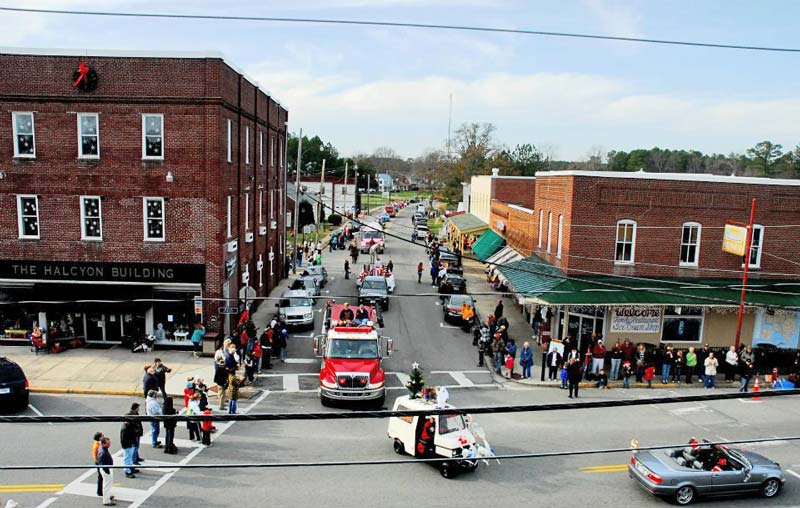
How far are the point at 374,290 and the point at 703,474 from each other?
22.0 m

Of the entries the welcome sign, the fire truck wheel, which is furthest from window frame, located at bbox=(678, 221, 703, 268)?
the fire truck wheel

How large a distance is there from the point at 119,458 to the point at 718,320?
2238 cm

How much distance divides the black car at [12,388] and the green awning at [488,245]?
3015 centimetres

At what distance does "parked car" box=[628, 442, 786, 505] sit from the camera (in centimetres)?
1354

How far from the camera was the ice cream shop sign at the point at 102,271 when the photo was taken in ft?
84.0

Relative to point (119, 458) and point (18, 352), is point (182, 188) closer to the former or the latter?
point (18, 352)

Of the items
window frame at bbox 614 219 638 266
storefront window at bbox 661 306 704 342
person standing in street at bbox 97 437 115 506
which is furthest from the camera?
window frame at bbox 614 219 638 266

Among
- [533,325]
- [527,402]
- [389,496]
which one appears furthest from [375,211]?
[389,496]

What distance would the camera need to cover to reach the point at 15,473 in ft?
47.1

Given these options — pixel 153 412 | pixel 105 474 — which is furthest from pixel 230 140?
pixel 105 474

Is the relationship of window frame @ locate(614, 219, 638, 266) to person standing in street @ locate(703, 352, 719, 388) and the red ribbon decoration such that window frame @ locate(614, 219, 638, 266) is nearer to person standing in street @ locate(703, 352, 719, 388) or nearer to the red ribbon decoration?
person standing in street @ locate(703, 352, 719, 388)

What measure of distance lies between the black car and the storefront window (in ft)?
73.3

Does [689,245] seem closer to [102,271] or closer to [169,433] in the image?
[169,433]

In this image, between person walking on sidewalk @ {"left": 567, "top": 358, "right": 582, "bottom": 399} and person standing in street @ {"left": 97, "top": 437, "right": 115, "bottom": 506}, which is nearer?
person standing in street @ {"left": 97, "top": 437, "right": 115, "bottom": 506}
